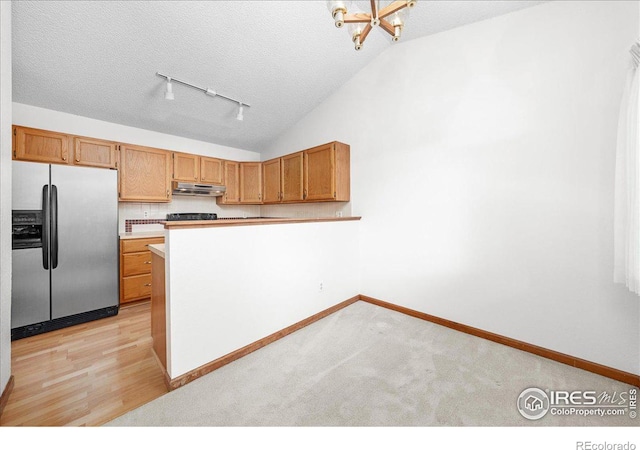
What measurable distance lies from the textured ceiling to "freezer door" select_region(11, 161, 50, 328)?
1014mm

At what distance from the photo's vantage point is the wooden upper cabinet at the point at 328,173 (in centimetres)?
324

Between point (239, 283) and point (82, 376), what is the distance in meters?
1.24

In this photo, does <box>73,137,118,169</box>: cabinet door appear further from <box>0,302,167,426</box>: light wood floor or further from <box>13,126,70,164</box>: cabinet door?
<box>0,302,167,426</box>: light wood floor

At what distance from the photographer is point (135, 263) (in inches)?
122

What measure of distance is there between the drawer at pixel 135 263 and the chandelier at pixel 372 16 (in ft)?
11.0

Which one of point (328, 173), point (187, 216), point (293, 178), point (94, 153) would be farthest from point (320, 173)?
point (94, 153)

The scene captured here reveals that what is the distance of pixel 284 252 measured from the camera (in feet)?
7.75

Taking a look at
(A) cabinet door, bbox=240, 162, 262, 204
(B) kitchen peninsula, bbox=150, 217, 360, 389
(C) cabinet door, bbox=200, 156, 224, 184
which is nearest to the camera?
(B) kitchen peninsula, bbox=150, 217, 360, 389

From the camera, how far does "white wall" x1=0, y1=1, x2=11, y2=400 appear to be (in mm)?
1479

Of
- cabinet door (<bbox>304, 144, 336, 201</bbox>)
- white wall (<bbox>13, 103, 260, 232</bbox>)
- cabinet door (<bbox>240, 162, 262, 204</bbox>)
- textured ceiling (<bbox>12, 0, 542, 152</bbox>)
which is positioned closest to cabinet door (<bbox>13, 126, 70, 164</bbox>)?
white wall (<bbox>13, 103, 260, 232</bbox>)

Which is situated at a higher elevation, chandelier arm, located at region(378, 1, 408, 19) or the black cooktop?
chandelier arm, located at region(378, 1, 408, 19)

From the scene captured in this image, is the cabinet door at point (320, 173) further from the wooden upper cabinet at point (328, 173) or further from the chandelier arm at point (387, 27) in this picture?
the chandelier arm at point (387, 27)

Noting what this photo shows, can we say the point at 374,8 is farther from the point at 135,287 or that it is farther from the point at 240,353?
the point at 135,287

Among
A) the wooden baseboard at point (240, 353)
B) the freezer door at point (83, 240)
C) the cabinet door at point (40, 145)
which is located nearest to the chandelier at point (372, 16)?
the wooden baseboard at point (240, 353)
